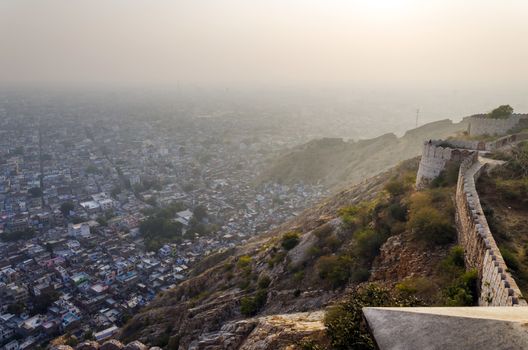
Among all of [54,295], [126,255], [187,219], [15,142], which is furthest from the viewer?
[15,142]

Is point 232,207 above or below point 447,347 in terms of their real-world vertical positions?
below

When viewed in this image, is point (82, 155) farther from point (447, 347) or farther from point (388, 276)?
point (447, 347)

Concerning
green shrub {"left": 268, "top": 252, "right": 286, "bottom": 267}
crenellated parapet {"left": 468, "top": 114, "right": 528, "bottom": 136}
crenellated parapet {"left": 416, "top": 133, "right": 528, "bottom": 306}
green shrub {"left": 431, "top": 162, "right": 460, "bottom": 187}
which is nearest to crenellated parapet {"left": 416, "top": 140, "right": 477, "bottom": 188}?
crenellated parapet {"left": 416, "top": 133, "right": 528, "bottom": 306}

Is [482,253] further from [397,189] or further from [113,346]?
[113,346]

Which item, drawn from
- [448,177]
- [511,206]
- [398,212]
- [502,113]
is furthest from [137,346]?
[502,113]

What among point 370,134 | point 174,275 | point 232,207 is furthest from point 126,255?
point 370,134

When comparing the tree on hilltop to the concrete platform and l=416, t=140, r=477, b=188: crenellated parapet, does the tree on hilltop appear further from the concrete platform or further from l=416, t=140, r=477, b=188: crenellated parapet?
the concrete platform

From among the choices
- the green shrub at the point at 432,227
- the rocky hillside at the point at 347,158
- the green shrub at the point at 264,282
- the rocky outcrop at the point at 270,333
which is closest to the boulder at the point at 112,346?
the rocky outcrop at the point at 270,333

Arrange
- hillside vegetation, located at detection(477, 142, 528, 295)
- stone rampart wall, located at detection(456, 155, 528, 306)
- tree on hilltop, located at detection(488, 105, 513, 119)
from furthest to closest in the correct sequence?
tree on hilltop, located at detection(488, 105, 513, 119) → hillside vegetation, located at detection(477, 142, 528, 295) → stone rampart wall, located at detection(456, 155, 528, 306)
